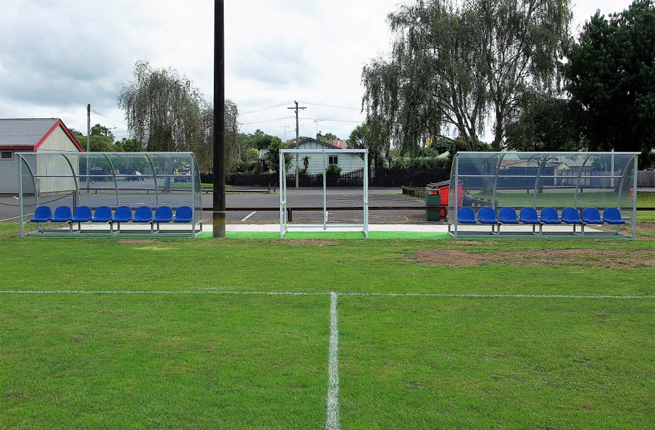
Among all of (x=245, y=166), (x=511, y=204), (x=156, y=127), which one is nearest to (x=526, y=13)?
(x=511, y=204)

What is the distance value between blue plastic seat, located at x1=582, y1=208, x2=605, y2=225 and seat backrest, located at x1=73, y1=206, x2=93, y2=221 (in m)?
14.6

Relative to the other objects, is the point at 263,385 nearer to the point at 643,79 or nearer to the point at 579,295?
the point at 579,295

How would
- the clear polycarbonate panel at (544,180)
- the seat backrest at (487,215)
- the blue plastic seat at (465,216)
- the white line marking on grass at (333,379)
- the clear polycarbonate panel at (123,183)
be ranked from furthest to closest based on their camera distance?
the clear polycarbonate panel at (123,183) < the clear polycarbonate panel at (544,180) < the seat backrest at (487,215) < the blue plastic seat at (465,216) < the white line marking on grass at (333,379)

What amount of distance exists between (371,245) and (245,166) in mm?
64574

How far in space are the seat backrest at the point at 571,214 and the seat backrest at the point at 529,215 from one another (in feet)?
2.65

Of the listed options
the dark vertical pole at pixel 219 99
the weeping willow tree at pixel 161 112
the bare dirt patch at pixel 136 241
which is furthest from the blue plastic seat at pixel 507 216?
the weeping willow tree at pixel 161 112

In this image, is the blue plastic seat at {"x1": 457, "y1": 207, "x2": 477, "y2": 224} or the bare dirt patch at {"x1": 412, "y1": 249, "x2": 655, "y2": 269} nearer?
the bare dirt patch at {"x1": 412, "y1": 249, "x2": 655, "y2": 269}

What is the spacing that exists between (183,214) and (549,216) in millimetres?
10896

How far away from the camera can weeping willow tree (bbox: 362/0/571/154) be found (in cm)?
3703

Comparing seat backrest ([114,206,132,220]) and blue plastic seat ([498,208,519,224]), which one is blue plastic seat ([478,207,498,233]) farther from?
seat backrest ([114,206,132,220])

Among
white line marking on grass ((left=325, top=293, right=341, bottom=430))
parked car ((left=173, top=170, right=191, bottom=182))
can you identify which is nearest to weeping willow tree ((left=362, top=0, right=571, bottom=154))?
parked car ((left=173, top=170, right=191, bottom=182))

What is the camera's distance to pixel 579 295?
878 cm

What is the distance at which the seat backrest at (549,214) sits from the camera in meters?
17.1

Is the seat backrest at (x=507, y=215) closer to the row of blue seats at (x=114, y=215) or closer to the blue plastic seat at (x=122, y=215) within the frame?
the row of blue seats at (x=114, y=215)
